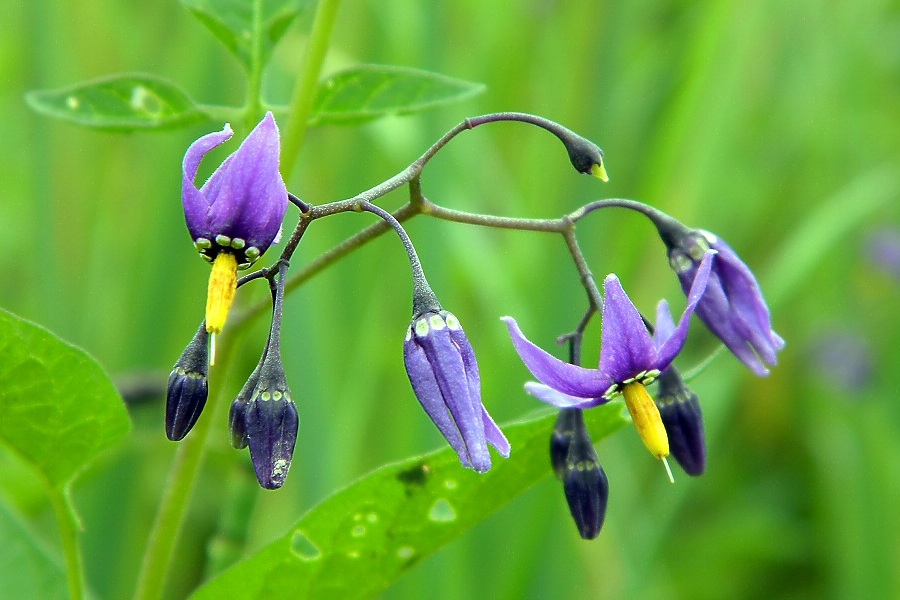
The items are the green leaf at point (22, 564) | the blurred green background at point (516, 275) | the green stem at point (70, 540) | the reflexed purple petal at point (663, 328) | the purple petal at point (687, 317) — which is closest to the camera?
the purple petal at point (687, 317)

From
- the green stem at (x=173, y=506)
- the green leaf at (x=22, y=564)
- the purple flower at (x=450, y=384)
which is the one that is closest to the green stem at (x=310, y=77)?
the green stem at (x=173, y=506)

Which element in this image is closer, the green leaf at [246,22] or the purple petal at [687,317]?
the purple petal at [687,317]

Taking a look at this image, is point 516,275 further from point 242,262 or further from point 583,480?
point 242,262

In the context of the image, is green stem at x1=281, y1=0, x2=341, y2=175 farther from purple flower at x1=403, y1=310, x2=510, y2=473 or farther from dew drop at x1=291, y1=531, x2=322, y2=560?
dew drop at x1=291, y1=531, x2=322, y2=560

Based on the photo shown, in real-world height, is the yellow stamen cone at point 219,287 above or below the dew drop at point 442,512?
above

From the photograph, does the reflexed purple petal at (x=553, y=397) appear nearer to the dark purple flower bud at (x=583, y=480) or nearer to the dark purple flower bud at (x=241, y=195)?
the dark purple flower bud at (x=583, y=480)

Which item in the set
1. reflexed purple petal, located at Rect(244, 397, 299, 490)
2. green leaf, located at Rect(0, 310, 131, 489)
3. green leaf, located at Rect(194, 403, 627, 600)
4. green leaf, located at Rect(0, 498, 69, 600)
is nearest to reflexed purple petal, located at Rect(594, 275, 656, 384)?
green leaf, located at Rect(194, 403, 627, 600)

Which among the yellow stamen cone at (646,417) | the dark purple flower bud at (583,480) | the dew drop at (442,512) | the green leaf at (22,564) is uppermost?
the yellow stamen cone at (646,417)

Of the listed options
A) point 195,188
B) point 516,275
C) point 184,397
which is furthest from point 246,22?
point 516,275
